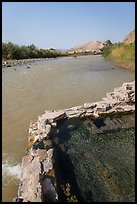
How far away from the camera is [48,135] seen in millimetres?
8547

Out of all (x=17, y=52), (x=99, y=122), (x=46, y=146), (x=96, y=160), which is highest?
(x=17, y=52)

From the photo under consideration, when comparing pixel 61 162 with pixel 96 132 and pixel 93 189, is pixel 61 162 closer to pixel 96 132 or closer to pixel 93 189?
pixel 93 189

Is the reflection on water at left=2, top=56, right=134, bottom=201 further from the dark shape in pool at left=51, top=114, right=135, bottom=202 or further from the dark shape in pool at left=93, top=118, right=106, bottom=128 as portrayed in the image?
the dark shape in pool at left=93, top=118, right=106, bottom=128

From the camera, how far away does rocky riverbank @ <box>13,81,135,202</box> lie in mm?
5238

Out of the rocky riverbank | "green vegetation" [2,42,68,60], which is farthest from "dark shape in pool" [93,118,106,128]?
"green vegetation" [2,42,68,60]

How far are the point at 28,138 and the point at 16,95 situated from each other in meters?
7.10

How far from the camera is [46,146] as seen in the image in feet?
25.6

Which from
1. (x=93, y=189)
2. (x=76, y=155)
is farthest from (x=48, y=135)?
(x=93, y=189)

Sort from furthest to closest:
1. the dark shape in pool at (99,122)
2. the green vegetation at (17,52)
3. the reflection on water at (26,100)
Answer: the green vegetation at (17,52)
the dark shape in pool at (99,122)
the reflection on water at (26,100)

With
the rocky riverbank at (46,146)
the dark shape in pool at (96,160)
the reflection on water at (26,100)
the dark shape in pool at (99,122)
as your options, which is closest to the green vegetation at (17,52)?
the reflection on water at (26,100)

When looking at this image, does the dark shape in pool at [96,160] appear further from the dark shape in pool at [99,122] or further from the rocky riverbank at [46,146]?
the rocky riverbank at [46,146]

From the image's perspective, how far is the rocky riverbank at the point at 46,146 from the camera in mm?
5238

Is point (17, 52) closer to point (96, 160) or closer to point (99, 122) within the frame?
point (99, 122)

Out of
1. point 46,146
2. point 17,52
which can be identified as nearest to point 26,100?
point 46,146
